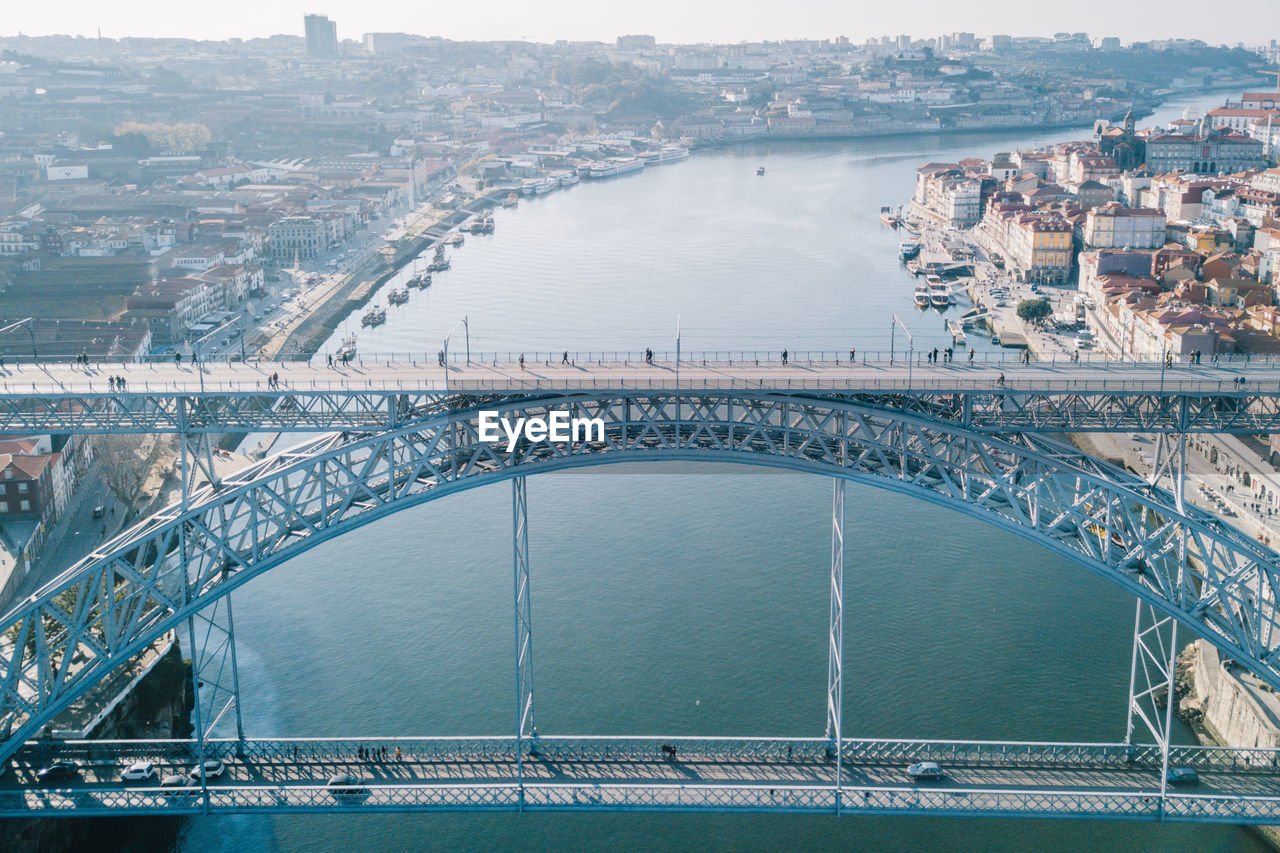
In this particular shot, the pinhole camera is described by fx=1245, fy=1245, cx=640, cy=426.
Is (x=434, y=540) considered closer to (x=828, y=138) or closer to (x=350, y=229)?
(x=350, y=229)

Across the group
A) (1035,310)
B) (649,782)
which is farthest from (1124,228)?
(649,782)

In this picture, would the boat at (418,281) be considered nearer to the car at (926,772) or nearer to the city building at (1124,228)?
the city building at (1124,228)

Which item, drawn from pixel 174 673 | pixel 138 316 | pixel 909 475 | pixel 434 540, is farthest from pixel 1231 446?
pixel 138 316

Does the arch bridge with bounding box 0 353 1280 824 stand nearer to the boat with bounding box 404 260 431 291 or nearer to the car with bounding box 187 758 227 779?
the car with bounding box 187 758 227 779

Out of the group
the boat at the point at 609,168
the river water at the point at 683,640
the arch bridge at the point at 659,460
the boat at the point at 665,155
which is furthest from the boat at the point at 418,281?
the boat at the point at 665,155

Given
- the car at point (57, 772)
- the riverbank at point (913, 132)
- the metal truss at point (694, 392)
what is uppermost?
the riverbank at point (913, 132)

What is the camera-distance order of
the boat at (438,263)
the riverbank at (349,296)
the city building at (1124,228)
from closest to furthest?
the riverbank at (349,296) → the city building at (1124,228) → the boat at (438,263)
